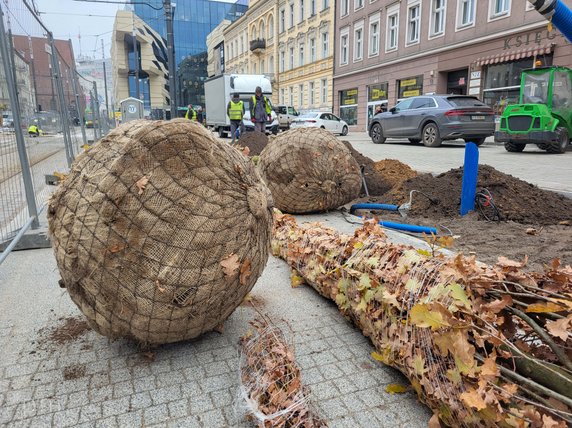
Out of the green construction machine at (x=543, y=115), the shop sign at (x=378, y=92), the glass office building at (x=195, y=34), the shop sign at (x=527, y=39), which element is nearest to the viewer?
the green construction machine at (x=543, y=115)

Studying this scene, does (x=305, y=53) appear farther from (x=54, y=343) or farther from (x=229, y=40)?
(x=54, y=343)

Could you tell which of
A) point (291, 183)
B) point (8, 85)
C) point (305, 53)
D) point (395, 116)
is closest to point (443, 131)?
point (395, 116)

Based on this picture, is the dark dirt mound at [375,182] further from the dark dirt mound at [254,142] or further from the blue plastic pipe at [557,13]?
the dark dirt mound at [254,142]

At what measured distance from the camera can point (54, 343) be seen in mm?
2730

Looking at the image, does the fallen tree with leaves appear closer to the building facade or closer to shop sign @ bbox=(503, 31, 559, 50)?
shop sign @ bbox=(503, 31, 559, 50)

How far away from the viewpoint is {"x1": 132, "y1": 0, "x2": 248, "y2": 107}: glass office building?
7875cm

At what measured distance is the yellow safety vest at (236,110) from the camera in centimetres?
1677

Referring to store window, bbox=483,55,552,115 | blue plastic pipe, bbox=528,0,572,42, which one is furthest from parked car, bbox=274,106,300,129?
blue plastic pipe, bbox=528,0,572,42

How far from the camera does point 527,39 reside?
20.0 metres

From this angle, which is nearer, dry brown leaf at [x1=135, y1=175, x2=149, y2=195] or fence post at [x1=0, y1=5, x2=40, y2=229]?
dry brown leaf at [x1=135, y1=175, x2=149, y2=195]

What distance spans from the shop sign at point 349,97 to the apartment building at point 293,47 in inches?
71.9

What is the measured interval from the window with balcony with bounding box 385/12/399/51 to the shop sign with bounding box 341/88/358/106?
4928 millimetres

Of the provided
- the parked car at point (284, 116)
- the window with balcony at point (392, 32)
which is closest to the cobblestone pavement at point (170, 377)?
the parked car at point (284, 116)

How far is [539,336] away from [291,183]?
175 inches
